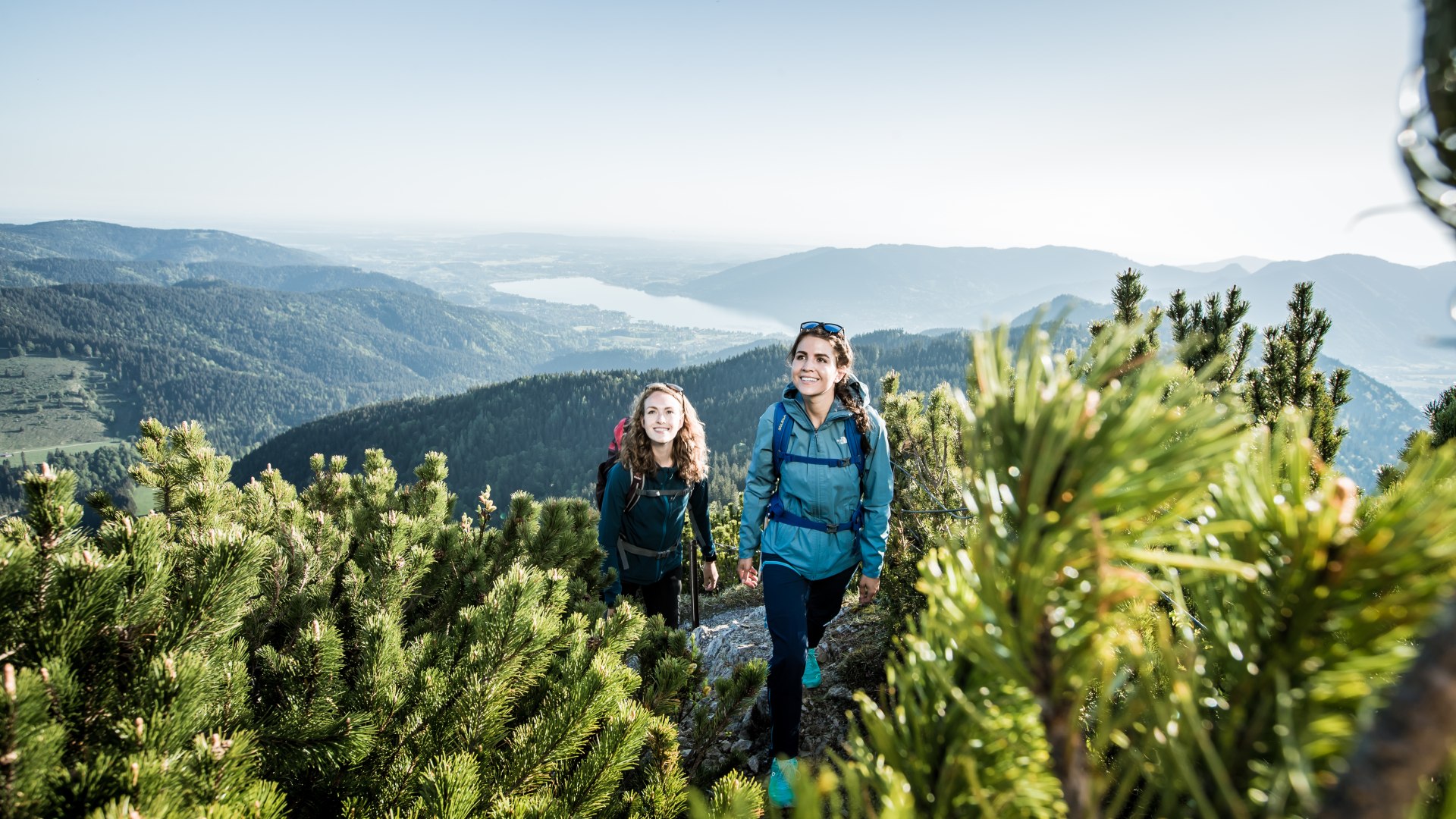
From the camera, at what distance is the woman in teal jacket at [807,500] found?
3234 mm

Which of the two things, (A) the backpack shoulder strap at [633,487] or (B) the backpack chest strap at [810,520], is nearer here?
(B) the backpack chest strap at [810,520]

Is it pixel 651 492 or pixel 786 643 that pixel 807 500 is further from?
pixel 651 492

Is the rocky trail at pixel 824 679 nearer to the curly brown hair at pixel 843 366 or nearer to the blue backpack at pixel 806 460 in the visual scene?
the blue backpack at pixel 806 460

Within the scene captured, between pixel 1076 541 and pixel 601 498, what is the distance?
424cm

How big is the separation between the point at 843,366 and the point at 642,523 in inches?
74.7

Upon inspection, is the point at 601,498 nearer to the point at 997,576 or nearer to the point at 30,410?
the point at 997,576

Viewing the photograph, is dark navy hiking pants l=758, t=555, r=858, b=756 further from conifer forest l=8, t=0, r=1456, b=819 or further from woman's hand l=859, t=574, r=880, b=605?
conifer forest l=8, t=0, r=1456, b=819

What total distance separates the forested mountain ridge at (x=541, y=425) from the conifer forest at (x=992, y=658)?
276 ft

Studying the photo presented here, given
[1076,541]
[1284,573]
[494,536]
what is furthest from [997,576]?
[494,536]

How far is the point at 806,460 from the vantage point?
11.0 ft

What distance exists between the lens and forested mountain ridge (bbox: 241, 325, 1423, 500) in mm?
99438

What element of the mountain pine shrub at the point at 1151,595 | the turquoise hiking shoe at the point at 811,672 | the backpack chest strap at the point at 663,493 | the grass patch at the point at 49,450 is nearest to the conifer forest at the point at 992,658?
the mountain pine shrub at the point at 1151,595

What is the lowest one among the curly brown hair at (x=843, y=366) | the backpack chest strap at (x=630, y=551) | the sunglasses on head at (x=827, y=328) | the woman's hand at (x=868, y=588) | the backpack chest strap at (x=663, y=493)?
the backpack chest strap at (x=630, y=551)

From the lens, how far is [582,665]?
1.99 metres
